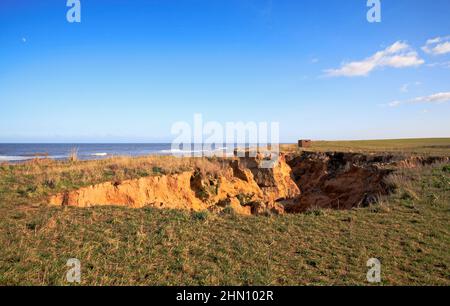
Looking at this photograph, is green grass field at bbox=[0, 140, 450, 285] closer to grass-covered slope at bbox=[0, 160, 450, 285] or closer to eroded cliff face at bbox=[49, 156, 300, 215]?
grass-covered slope at bbox=[0, 160, 450, 285]

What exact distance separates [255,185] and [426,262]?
1629 centimetres

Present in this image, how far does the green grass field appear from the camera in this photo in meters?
4.66

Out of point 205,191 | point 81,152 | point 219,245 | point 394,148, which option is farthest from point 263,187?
point 81,152

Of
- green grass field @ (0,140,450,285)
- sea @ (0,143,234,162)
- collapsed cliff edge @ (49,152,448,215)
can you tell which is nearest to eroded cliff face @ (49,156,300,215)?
collapsed cliff edge @ (49,152,448,215)

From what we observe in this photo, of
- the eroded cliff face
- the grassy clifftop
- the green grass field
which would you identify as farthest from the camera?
the grassy clifftop

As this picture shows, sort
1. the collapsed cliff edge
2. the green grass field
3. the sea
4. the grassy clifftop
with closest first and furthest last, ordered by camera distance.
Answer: the green grass field < the collapsed cliff edge < the grassy clifftop < the sea

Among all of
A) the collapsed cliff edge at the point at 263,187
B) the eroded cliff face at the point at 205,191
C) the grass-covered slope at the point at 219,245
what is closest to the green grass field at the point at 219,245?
Answer: the grass-covered slope at the point at 219,245

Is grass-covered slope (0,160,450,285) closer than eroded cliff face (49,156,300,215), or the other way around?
grass-covered slope (0,160,450,285)

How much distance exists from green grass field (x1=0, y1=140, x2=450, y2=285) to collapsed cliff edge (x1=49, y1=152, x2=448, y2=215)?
78.2 inches

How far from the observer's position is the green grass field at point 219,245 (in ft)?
15.3

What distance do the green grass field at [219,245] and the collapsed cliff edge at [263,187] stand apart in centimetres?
199

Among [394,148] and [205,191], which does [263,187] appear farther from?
[394,148]

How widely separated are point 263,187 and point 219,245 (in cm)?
1674
